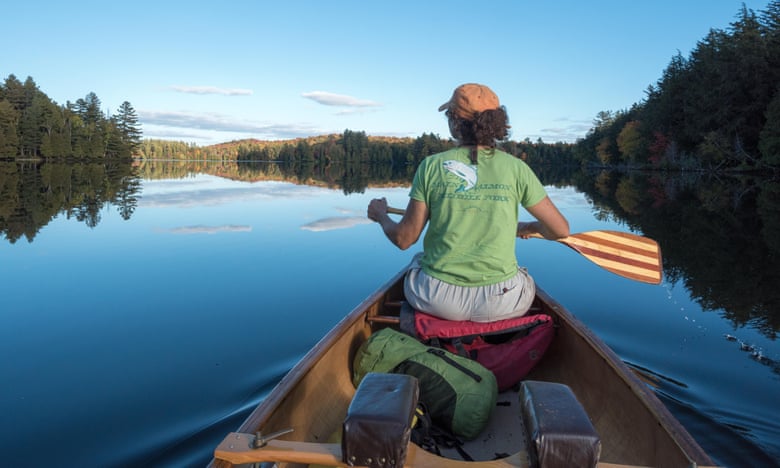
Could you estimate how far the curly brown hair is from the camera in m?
2.70

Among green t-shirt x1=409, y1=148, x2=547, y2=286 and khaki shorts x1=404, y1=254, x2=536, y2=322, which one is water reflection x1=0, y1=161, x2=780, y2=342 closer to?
khaki shorts x1=404, y1=254, x2=536, y2=322

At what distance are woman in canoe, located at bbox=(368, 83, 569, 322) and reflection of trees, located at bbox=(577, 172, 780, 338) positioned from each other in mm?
4193

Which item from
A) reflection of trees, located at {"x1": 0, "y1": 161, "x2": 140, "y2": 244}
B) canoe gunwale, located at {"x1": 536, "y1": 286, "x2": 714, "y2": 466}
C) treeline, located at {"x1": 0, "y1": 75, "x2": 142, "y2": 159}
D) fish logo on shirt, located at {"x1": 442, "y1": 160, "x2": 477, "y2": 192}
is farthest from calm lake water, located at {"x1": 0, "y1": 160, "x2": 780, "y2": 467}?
treeline, located at {"x1": 0, "y1": 75, "x2": 142, "y2": 159}

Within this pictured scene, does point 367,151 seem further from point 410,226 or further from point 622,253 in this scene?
point 410,226

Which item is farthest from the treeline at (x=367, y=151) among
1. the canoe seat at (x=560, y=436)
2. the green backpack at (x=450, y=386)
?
the canoe seat at (x=560, y=436)

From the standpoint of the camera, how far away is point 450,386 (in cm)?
238

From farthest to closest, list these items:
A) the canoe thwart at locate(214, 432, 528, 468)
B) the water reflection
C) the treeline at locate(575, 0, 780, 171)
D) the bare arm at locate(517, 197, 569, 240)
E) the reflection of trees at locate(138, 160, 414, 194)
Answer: the reflection of trees at locate(138, 160, 414, 194) < the treeline at locate(575, 0, 780, 171) < the water reflection < the bare arm at locate(517, 197, 569, 240) < the canoe thwart at locate(214, 432, 528, 468)

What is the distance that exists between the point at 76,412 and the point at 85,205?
14048 millimetres

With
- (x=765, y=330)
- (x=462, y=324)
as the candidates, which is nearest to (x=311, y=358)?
(x=462, y=324)

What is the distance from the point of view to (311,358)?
2545 millimetres

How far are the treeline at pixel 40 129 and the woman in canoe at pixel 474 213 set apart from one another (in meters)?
57.4

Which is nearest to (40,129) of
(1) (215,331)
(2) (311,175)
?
(2) (311,175)

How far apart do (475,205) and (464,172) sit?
0.63 ft

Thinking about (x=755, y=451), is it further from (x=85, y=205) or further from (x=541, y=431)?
(x=85, y=205)
